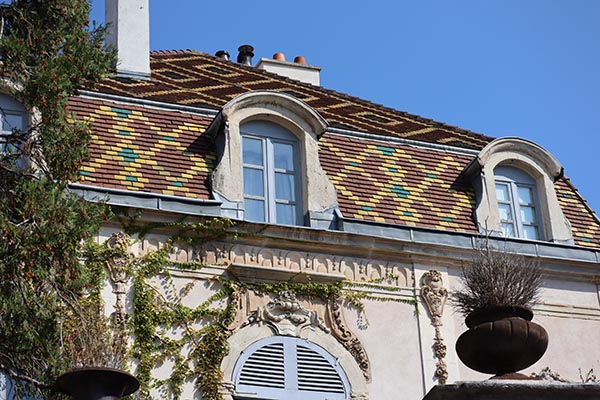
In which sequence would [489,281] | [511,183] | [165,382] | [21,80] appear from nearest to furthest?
[489,281] → [21,80] → [165,382] → [511,183]

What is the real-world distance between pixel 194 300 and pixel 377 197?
296 centimetres

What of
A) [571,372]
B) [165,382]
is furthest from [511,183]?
[165,382]

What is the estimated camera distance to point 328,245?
17.9 meters

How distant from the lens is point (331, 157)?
19.1 meters

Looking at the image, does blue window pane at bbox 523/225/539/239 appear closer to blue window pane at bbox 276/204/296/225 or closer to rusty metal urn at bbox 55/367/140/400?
blue window pane at bbox 276/204/296/225

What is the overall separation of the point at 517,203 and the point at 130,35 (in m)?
5.90

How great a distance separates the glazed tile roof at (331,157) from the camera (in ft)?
58.4

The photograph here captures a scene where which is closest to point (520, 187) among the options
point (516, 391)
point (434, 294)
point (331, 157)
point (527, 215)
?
point (527, 215)

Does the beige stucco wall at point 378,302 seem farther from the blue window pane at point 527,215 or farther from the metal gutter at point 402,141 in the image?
the metal gutter at point 402,141

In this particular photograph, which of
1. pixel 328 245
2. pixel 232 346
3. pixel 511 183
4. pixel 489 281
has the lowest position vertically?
pixel 489 281

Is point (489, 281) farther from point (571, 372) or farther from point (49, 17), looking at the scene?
point (571, 372)

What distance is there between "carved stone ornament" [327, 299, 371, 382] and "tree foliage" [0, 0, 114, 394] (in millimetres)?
3432

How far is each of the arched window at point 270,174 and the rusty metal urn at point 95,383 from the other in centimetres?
708

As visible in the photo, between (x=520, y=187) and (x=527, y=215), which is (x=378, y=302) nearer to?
(x=527, y=215)
